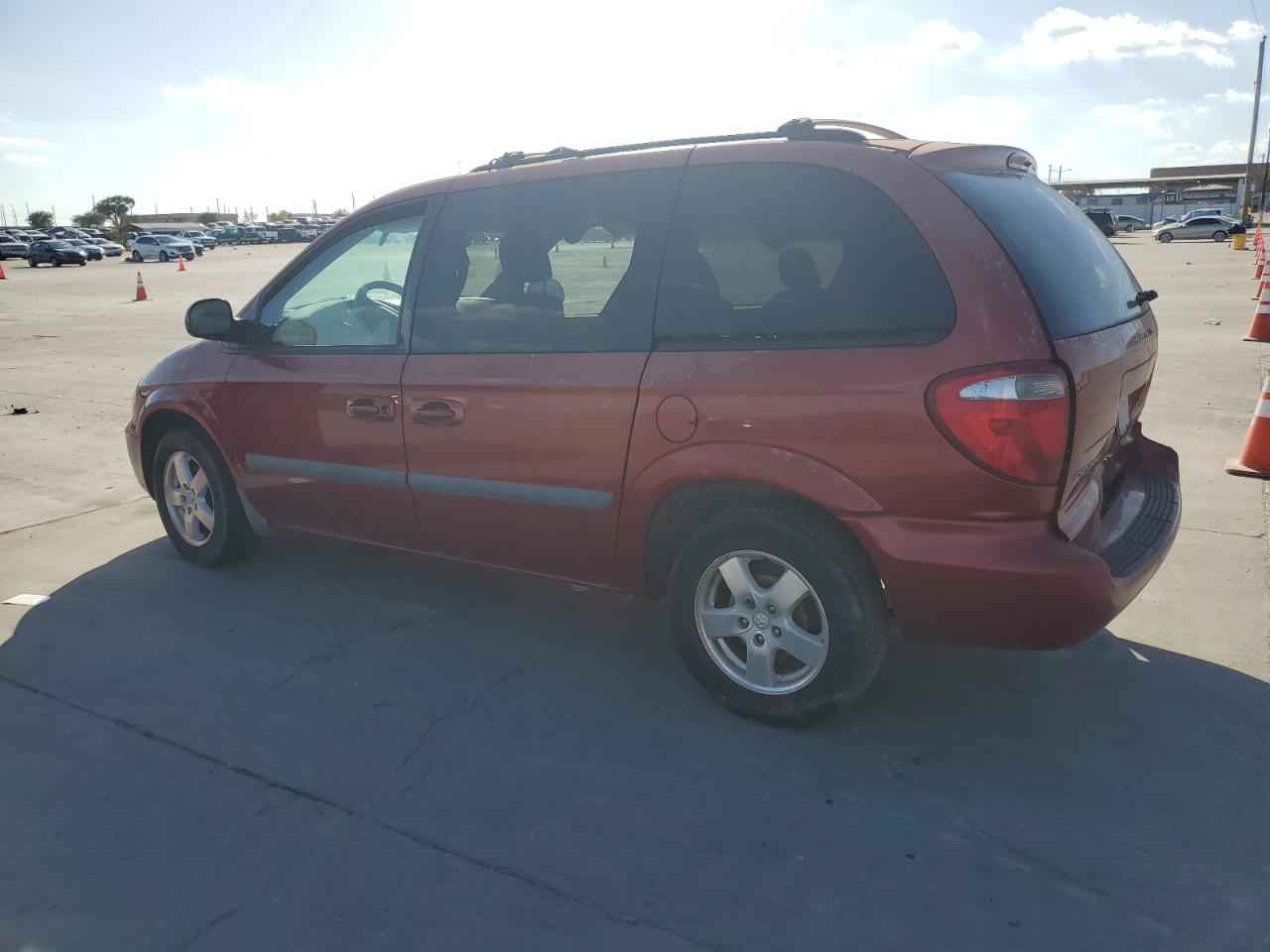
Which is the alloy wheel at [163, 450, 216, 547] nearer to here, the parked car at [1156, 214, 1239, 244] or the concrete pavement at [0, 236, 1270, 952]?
the concrete pavement at [0, 236, 1270, 952]

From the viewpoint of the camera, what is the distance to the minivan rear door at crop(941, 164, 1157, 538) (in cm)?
303

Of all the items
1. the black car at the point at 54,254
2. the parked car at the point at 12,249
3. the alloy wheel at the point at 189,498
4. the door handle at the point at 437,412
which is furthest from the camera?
the parked car at the point at 12,249

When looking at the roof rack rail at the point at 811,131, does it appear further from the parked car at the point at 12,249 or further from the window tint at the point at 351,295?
the parked car at the point at 12,249

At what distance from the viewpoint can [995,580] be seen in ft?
9.87

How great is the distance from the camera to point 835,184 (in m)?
3.29

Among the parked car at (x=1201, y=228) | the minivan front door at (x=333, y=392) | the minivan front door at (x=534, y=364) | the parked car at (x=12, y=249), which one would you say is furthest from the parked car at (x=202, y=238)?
the minivan front door at (x=534, y=364)

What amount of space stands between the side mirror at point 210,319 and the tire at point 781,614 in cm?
259

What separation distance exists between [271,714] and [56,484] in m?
4.21

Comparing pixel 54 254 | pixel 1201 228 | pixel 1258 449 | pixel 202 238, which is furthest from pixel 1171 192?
pixel 1258 449

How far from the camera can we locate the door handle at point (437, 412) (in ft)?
13.1

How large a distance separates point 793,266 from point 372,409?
1.92 metres

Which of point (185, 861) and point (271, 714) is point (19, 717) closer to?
point (271, 714)

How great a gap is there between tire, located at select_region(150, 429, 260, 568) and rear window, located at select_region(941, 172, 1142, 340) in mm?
3689

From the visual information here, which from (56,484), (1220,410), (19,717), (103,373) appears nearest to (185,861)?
(19,717)
